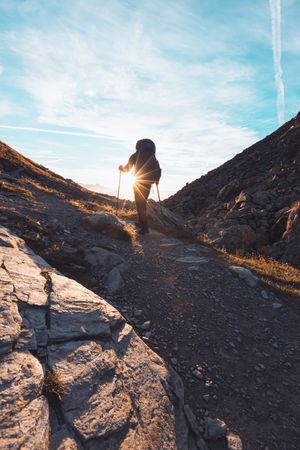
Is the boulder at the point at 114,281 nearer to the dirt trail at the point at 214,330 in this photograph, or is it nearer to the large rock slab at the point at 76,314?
the dirt trail at the point at 214,330

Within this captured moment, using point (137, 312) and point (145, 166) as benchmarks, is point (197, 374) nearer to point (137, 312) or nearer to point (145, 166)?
point (137, 312)

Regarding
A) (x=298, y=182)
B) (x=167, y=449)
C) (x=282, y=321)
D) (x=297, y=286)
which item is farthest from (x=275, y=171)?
(x=167, y=449)

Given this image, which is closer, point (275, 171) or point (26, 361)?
point (26, 361)

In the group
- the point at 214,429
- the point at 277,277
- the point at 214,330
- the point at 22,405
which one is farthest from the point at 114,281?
the point at 277,277

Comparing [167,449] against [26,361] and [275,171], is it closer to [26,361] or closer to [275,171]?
[26,361]

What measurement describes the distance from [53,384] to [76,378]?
0.35 meters

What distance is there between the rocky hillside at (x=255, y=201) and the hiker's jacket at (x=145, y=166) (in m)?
9.02

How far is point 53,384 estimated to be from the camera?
3.92 metres

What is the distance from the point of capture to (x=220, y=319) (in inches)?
321

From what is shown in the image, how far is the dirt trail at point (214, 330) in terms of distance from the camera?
5723 millimetres

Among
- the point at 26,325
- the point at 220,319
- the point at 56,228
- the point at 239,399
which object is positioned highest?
the point at 56,228

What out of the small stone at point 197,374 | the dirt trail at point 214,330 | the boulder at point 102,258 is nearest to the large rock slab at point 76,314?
the dirt trail at point 214,330

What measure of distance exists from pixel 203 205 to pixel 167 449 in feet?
120

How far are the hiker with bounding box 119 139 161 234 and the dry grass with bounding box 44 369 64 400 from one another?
1020 centimetres
